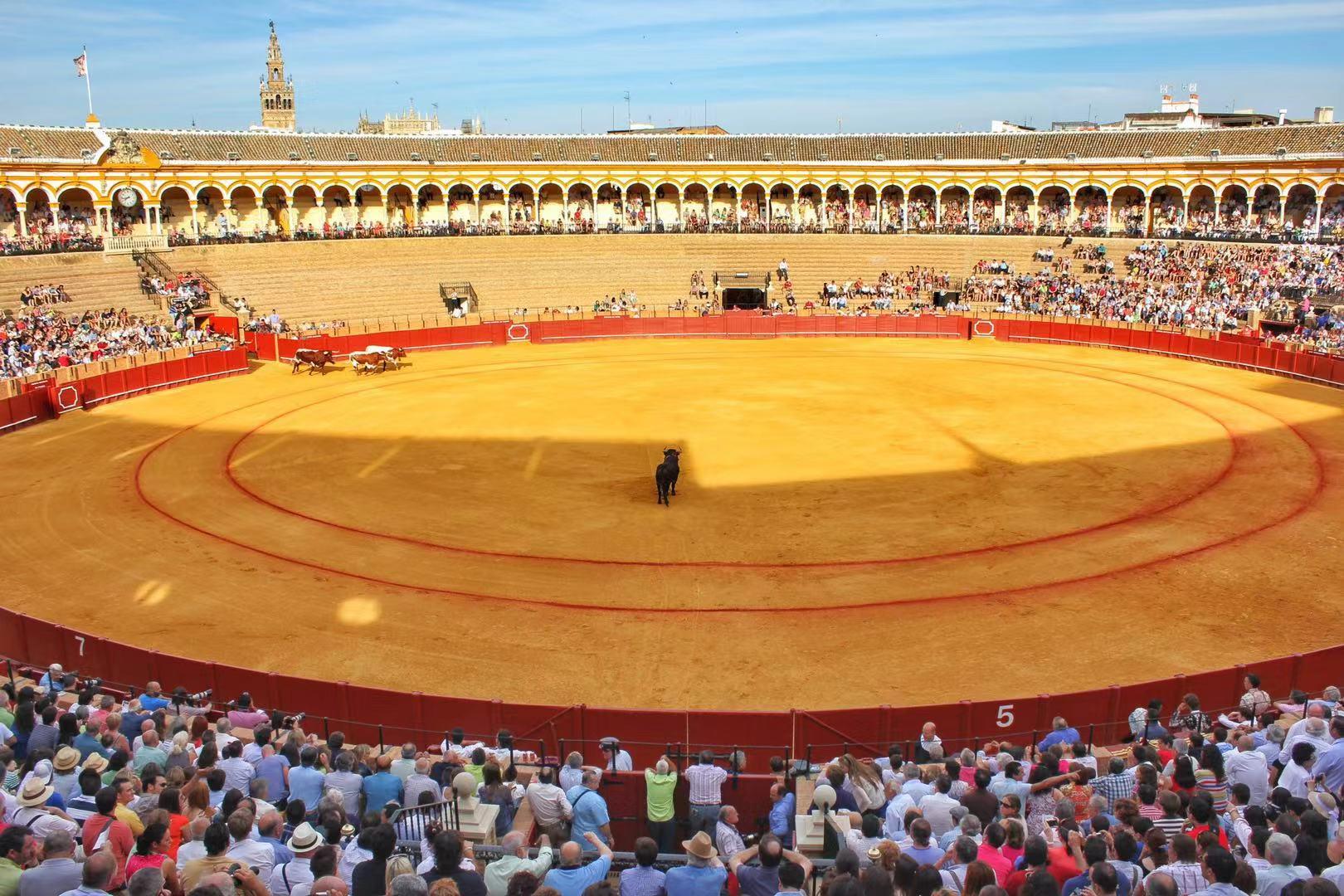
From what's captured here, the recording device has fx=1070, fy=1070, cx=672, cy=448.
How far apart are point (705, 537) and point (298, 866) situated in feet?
46.9

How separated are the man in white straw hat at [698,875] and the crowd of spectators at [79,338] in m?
37.6

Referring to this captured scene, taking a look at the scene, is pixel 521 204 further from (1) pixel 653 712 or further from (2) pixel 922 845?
(2) pixel 922 845

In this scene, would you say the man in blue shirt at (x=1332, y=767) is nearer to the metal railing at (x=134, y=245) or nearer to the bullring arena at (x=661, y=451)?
the bullring arena at (x=661, y=451)

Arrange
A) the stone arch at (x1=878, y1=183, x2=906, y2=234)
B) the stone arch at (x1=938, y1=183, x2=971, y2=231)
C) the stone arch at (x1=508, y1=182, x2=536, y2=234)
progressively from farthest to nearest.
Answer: the stone arch at (x1=508, y1=182, x2=536, y2=234), the stone arch at (x1=878, y1=183, x2=906, y2=234), the stone arch at (x1=938, y1=183, x2=971, y2=231)

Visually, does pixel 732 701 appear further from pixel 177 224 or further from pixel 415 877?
pixel 177 224

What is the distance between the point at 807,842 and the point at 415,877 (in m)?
3.52

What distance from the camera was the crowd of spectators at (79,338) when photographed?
38750mm

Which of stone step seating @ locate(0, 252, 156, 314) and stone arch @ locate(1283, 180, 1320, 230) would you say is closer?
stone step seating @ locate(0, 252, 156, 314)

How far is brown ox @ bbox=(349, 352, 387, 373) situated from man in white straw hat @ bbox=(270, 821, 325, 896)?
122 ft

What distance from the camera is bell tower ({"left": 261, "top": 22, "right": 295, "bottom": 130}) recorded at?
147 metres

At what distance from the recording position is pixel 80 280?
49.4m

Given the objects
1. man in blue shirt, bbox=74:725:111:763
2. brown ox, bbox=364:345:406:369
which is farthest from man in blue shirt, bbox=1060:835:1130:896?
brown ox, bbox=364:345:406:369

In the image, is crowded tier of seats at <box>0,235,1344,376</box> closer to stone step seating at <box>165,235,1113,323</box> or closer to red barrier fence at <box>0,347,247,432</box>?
stone step seating at <box>165,235,1113,323</box>

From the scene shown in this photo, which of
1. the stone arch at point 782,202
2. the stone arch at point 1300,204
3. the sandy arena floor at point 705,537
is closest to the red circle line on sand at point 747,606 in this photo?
the sandy arena floor at point 705,537
